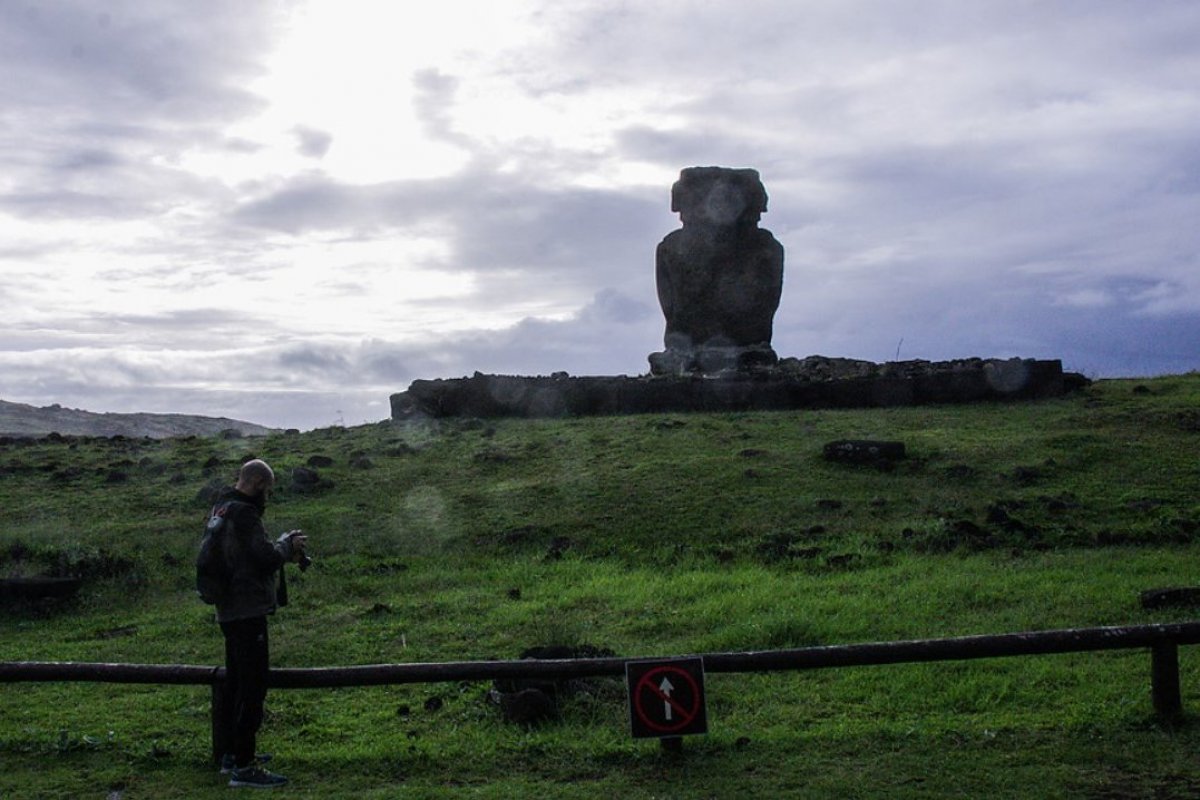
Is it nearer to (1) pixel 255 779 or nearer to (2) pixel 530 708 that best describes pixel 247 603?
(1) pixel 255 779

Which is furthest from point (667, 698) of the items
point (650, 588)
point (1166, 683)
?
point (650, 588)

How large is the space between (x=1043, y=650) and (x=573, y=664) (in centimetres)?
299

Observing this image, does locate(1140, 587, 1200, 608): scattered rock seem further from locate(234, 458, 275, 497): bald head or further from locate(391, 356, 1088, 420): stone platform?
locate(391, 356, 1088, 420): stone platform

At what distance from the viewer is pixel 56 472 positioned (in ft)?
68.7

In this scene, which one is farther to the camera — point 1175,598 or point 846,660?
point 1175,598

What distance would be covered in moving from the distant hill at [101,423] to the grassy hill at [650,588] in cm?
1423

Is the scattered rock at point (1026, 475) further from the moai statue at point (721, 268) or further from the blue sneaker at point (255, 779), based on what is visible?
the blue sneaker at point (255, 779)

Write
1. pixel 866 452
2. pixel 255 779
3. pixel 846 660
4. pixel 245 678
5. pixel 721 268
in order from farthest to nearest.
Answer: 1. pixel 721 268
2. pixel 866 452
3. pixel 846 660
4. pixel 245 678
5. pixel 255 779

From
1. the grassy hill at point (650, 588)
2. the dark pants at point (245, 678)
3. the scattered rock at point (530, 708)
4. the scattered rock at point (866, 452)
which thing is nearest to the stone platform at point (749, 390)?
the grassy hill at point (650, 588)

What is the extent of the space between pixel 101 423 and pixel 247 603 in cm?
3441

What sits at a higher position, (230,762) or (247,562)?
(247,562)

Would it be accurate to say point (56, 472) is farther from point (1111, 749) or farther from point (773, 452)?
point (1111, 749)

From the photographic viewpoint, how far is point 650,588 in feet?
44.4

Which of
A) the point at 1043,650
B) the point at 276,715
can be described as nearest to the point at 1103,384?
the point at 1043,650
